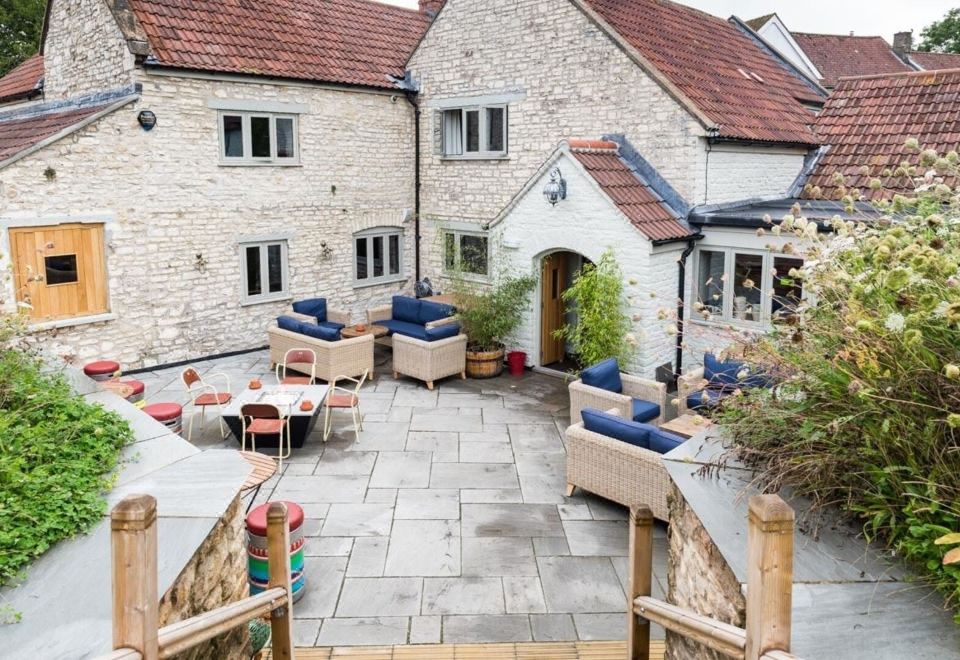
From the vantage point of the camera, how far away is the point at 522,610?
263 inches

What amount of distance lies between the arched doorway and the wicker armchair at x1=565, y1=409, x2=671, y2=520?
601 centimetres

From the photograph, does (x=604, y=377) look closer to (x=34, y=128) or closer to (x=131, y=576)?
(x=131, y=576)

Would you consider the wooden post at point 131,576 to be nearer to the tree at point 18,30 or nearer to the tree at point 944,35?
the tree at point 18,30

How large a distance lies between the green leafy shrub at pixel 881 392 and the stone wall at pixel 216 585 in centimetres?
338

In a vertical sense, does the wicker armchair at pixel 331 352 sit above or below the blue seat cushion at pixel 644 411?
above

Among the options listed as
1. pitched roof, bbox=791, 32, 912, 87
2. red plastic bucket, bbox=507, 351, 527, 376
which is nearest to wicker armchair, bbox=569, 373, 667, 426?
red plastic bucket, bbox=507, 351, 527, 376

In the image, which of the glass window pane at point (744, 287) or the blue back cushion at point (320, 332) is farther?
the blue back cushion at point (320, 332)

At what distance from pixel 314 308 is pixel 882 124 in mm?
11865

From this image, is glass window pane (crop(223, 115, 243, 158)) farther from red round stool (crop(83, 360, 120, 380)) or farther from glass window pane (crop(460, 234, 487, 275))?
red round stool (crop(83, 360, 120, 380))

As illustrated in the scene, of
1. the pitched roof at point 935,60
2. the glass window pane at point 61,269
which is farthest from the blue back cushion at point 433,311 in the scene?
the pitched roof at point 935,60

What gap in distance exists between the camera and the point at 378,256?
60.2 feet

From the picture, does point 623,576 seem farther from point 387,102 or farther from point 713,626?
point 387,102

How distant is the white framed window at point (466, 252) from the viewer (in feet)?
56.0

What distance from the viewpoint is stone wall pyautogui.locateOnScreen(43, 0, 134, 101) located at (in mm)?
14016
